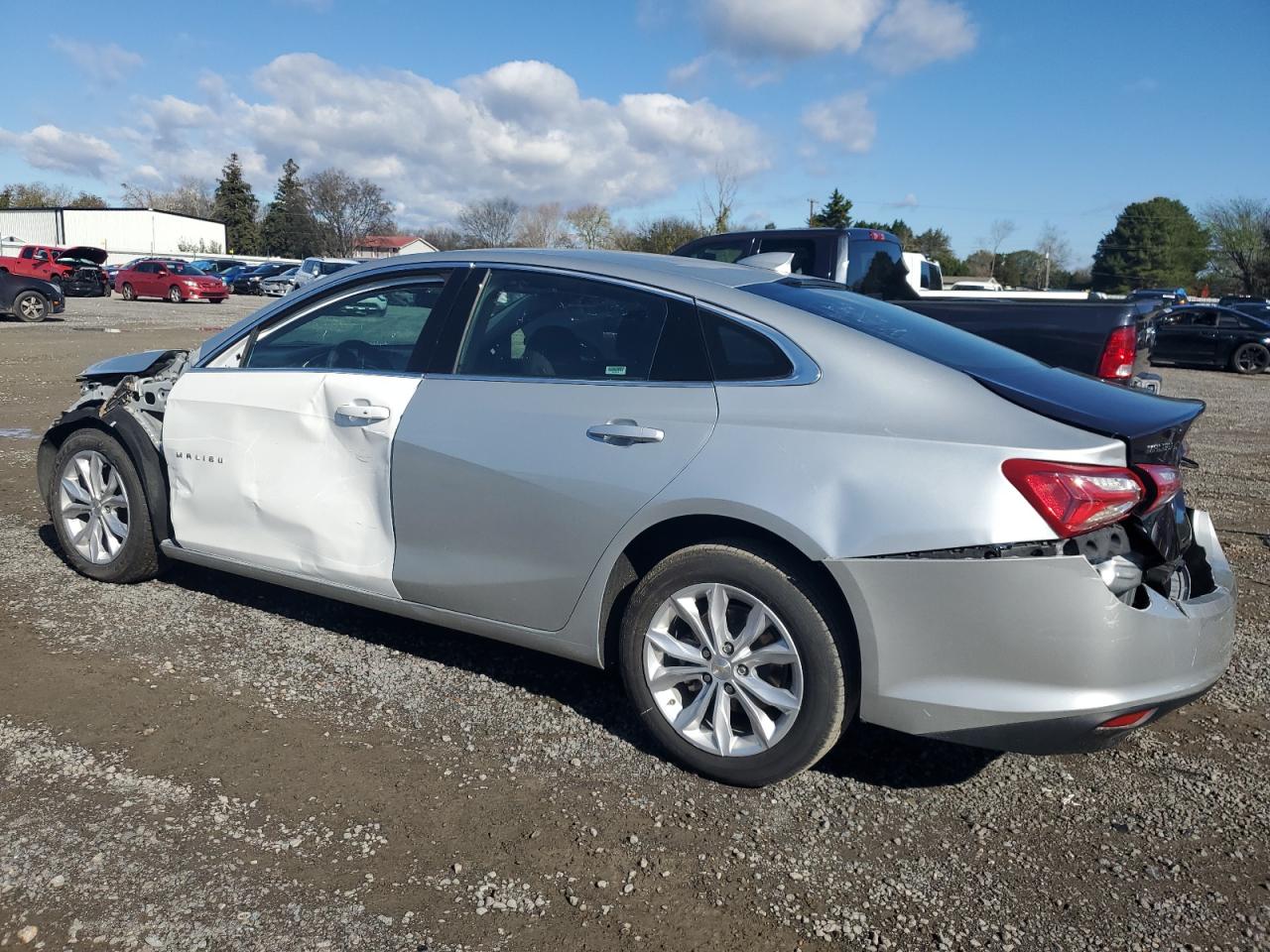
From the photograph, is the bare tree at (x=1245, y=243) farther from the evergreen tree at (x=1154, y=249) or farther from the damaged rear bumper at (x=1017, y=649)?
the damaged rear bumper at (x=1017, y=649)

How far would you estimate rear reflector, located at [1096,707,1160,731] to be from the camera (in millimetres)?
2805

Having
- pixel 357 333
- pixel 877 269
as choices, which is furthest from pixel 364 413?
pixel 877 269

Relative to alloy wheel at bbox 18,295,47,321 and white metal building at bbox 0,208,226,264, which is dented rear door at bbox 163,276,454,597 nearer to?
alloy wheel at bbox 18,295,47,321

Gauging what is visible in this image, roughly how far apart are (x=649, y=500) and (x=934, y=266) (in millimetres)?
12871

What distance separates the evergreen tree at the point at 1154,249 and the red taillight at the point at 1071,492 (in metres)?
98.5

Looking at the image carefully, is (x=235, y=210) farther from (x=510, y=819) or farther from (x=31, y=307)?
(x=510, y=819)

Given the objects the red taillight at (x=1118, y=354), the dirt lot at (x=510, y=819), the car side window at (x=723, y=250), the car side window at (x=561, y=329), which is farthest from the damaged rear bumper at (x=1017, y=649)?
the car side window at (x=723, y=250)

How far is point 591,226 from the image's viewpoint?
34469 millimetres

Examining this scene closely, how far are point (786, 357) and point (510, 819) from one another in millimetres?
1636

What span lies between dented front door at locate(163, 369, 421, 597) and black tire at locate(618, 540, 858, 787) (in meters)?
1.23

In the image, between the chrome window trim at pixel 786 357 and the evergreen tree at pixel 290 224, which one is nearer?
the chrome window trim at pixel 786 357

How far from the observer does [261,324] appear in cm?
441

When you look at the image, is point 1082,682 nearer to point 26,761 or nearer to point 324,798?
point 324,798

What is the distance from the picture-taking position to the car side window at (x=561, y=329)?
11.5 ft
